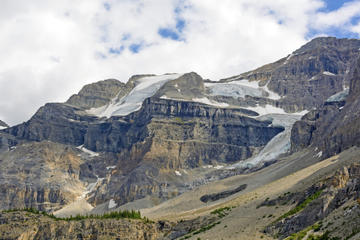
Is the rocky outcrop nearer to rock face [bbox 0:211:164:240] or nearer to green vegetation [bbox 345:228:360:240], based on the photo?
green vegetation [bbox 345:228:360:240]

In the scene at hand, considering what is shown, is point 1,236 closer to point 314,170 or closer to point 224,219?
point 224,219

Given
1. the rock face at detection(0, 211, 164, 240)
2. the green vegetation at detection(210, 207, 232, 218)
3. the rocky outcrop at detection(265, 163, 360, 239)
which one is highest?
the rocky outcrop at detection(265, 163, 360, 239)

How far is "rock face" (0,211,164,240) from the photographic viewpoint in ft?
519

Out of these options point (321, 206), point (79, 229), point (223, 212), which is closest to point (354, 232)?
point (321, 206)

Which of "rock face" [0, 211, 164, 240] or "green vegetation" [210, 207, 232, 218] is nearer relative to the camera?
"green vegetation" [210, 207, 232, 218]

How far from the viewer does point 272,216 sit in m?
119

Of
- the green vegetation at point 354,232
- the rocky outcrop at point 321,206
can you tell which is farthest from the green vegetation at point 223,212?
the green vegetation at point 354,232

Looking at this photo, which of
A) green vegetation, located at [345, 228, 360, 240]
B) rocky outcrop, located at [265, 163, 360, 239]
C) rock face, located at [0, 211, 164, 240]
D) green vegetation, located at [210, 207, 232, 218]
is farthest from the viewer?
rock face, located at [0, 211, 164, 240]

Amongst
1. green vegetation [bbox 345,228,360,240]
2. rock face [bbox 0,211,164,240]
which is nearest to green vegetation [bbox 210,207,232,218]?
rock face [bbox 0,211,164,240]

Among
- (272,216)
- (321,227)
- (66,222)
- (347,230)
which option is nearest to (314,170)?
(272,216)

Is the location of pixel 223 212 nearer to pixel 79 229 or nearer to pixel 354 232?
pixel 79 229

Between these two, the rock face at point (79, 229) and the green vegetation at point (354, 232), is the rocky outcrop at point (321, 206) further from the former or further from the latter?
the rock face at point (79, 229)

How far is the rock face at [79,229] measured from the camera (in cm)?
15825

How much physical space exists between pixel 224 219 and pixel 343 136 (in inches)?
2988
